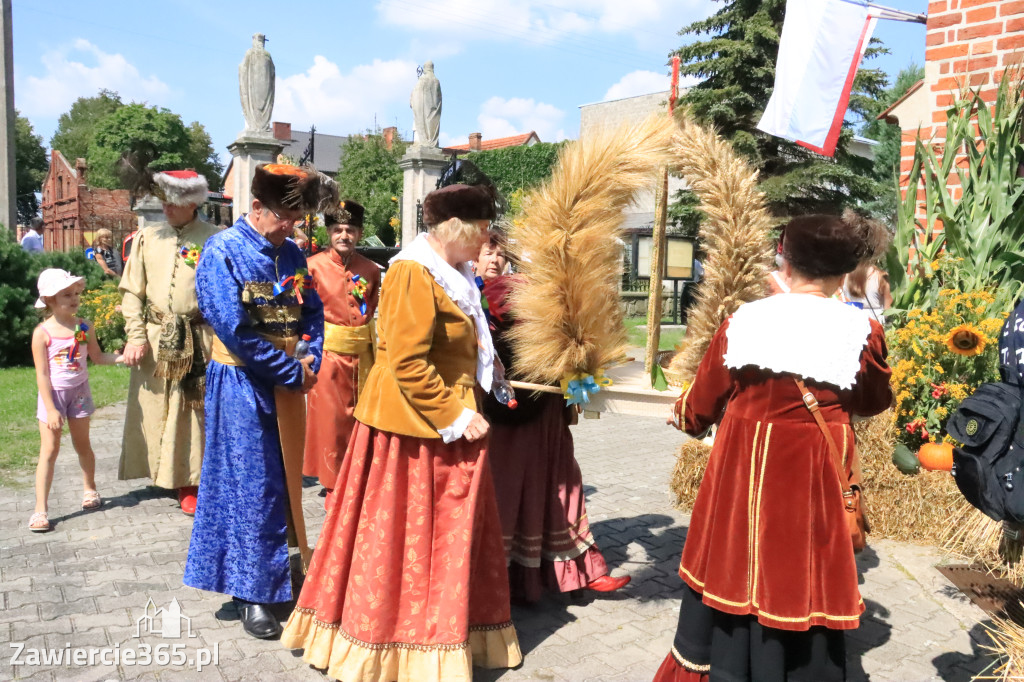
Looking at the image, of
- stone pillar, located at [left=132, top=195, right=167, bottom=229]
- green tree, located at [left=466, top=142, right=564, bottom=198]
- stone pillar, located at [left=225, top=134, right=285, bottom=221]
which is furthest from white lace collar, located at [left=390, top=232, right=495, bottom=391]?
green tree, located at [left=466, top=142, right=564, bottom=198]

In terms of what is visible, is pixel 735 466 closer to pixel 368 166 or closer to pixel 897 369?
pixel 897 369

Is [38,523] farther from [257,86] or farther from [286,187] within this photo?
[257,86]

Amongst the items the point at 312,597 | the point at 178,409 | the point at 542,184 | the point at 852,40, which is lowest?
the point at 312,597

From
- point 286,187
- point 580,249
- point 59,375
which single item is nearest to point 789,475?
point 580,249

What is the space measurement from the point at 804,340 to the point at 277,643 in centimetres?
259

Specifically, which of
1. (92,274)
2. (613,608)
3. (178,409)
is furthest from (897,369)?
(92,274)

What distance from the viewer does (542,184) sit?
354 centimetres

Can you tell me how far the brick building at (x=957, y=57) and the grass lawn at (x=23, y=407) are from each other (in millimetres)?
7013

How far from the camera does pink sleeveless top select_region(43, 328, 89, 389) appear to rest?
16.9ft

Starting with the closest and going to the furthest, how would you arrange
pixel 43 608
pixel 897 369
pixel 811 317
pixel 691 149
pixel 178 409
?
pixel 811 317 < pixel 691 149 < pixel 43 608 < pixel 897 369 < pixel 178 409

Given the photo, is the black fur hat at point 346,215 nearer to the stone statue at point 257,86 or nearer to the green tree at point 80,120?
the stone statue at point 257,86

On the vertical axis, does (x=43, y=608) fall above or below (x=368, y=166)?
below

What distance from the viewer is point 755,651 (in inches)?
113

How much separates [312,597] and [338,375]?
2.26 metres
